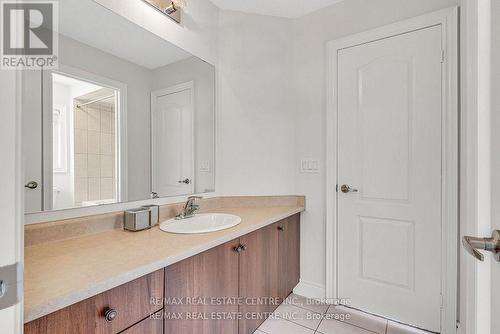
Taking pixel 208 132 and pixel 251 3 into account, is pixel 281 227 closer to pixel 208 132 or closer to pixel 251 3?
pixel 208 132

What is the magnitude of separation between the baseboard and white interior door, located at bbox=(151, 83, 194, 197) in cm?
119

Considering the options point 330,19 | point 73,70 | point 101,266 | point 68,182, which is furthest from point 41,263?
point 330,19

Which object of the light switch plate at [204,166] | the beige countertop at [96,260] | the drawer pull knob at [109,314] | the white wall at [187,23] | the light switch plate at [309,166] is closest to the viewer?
the beige countertop at [96,260]

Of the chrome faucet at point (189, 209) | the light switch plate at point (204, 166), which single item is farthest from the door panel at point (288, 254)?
the light switch plate at point (204, 166)

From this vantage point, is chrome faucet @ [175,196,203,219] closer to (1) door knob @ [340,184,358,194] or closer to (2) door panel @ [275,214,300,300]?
(2) door panel @ [275,214,300,300]

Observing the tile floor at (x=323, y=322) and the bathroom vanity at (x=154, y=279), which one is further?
the tile floor at (x=323, y=322)

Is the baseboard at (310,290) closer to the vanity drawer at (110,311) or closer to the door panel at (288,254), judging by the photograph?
the door panel at (288,254)

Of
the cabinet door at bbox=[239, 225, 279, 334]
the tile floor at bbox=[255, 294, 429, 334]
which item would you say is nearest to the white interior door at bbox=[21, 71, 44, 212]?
the cabinet door at bbox=[239, 225, 279, 334]

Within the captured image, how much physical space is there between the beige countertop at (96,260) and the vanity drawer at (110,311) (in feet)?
0.21

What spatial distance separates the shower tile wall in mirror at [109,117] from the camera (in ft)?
3.45

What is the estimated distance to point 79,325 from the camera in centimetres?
71

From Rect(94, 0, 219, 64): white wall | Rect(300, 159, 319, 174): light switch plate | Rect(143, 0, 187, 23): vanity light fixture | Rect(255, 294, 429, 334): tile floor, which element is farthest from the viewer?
Rect(300, 159, 319, 174): light switch plate

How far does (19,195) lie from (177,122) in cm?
125

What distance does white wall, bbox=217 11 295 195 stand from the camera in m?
2.00
